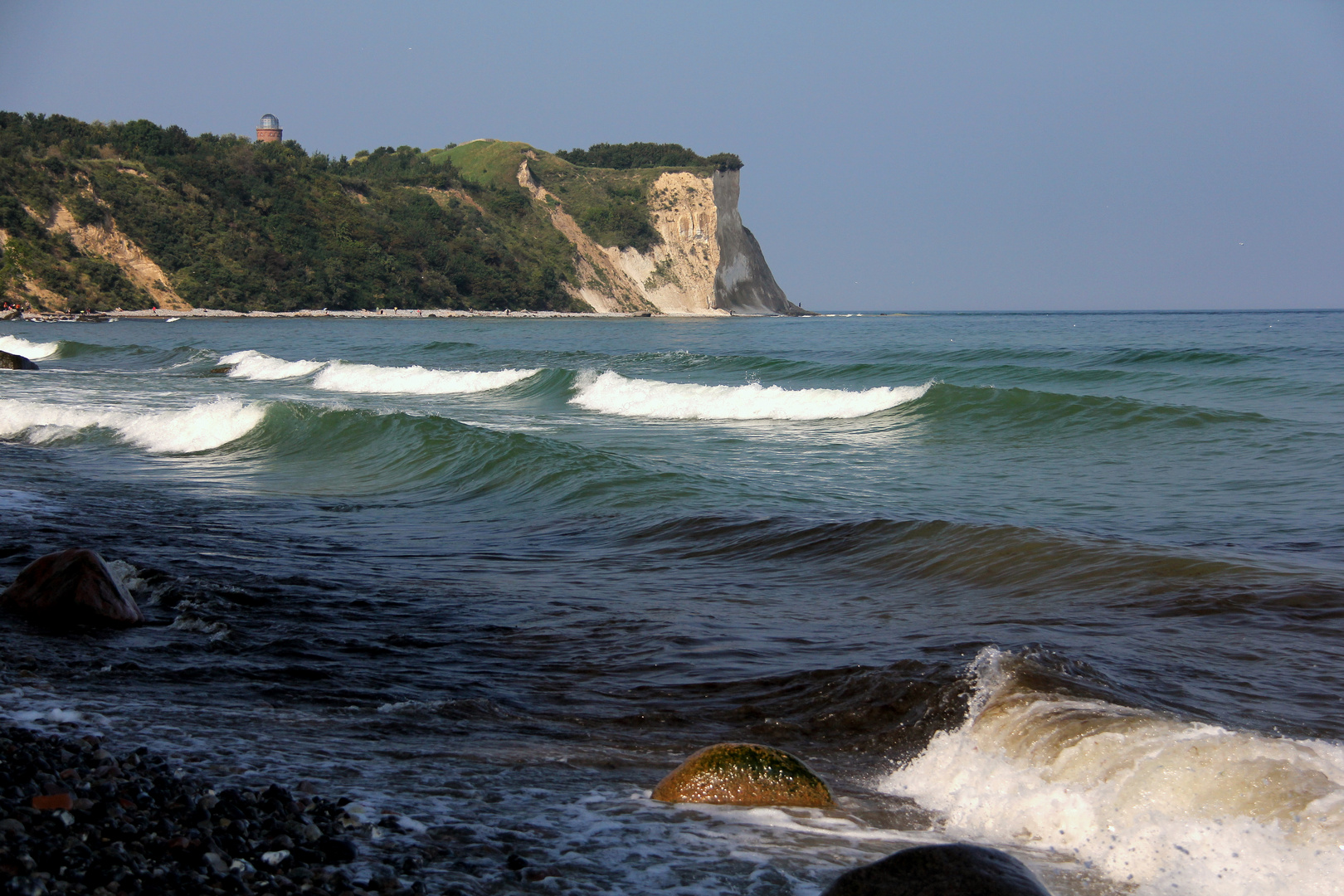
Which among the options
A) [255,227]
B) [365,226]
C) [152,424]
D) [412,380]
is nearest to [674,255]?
[365,226]

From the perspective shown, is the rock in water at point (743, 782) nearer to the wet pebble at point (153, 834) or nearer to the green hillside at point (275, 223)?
the wet pebble at point (153, 834)

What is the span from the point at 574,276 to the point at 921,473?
4303 inches

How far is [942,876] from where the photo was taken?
2.69 metres

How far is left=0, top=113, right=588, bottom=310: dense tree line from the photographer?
76312mm

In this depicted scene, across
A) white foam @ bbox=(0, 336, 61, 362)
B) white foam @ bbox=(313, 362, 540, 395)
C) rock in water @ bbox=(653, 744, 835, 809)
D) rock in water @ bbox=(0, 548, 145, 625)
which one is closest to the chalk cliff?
white foam @ bbox=(0, 336, 61, 362)

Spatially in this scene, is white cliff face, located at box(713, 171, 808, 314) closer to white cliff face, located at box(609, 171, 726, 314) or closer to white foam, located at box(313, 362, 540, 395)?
white cliff face, located at box(609, 171, 726, 314)

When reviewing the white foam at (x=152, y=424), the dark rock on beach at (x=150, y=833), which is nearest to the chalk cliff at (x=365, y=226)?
the white foam at (x=152, y=424)

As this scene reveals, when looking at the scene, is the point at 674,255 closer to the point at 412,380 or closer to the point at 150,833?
the point at 412,380

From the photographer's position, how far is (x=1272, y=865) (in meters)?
3.27

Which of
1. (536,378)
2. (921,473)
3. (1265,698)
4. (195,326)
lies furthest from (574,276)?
(1265,698)

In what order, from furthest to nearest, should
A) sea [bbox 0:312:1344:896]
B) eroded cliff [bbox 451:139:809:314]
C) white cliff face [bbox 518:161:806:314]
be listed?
eroded cliff [bbox 451:139:809:314]
white cliff face [bbox 518:161:806:314]
sea [bbox 0:312:1344:896]

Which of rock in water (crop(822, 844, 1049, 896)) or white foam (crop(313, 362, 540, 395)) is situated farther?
white foam (crop(313, 362, 540, 395))

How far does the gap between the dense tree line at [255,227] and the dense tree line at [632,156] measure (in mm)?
30915

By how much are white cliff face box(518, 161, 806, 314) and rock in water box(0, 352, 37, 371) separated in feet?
304
